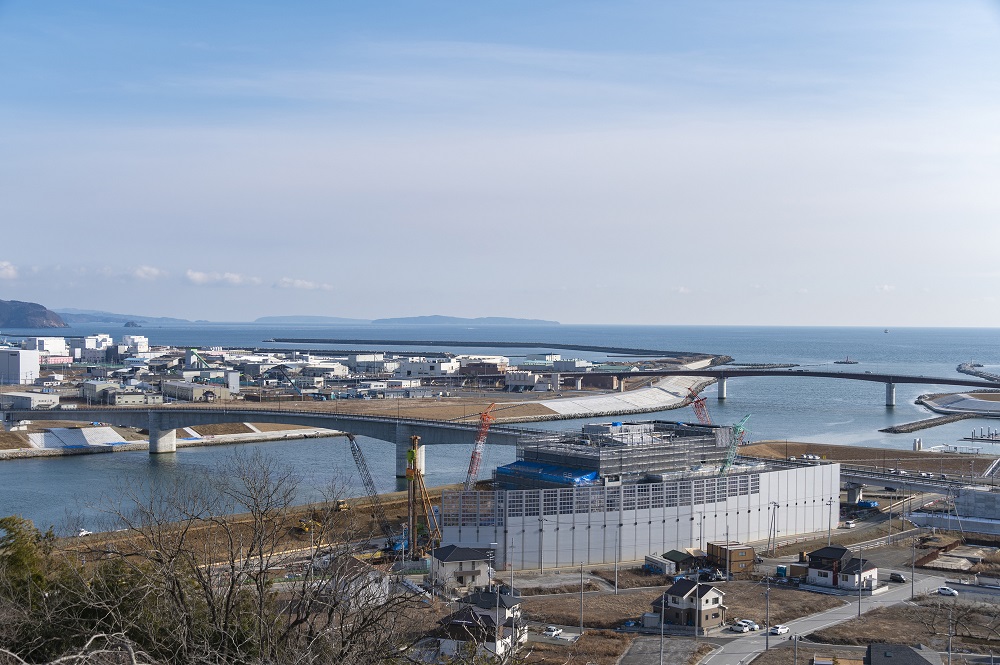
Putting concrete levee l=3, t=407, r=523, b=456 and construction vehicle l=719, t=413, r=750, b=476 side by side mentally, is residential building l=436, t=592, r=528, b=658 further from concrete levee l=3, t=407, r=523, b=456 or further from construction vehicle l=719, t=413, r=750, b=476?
concrete levee l=3, t=407, r=523, b=456

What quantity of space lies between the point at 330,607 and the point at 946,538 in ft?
66.0

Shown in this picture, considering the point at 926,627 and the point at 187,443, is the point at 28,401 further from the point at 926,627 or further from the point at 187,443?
the point at 926,627

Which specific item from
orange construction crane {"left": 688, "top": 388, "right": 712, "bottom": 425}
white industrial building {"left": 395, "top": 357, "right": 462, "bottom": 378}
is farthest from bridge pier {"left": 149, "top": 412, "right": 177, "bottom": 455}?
white industrial building {"left": 395, "top": 357, "right": 462, "bottom": 378}

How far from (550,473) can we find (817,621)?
729 centimetres

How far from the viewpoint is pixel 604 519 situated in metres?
20.2

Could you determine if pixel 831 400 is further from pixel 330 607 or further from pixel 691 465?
pixel 330 607

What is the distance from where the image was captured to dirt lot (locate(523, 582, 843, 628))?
15.7m

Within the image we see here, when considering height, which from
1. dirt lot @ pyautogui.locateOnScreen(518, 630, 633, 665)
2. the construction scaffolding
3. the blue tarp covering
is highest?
the construction scaffolding

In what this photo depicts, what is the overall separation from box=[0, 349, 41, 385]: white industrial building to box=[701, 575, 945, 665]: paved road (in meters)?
62.0

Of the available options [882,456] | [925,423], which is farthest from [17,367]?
[925,423]

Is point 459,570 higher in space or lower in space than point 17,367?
lower

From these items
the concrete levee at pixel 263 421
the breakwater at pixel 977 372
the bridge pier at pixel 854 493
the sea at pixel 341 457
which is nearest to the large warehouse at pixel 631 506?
the sea at pixel 341 457

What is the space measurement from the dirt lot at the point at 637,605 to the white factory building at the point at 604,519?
2.41m

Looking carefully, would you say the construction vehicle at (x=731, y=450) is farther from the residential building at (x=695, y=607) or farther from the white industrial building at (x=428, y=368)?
the white industrial building at (x=428, y=368)
